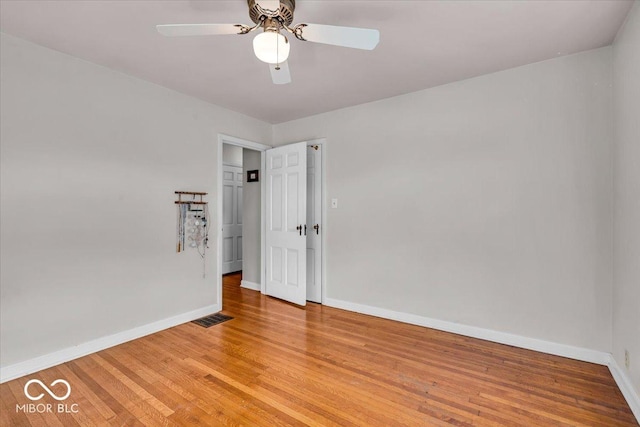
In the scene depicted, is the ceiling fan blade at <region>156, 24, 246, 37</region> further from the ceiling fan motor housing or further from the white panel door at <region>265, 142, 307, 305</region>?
the white panel door at <region>265, 142, 307, 305</region>

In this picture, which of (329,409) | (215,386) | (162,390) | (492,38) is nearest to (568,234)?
(492,38)

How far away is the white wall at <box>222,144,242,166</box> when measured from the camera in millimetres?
5984

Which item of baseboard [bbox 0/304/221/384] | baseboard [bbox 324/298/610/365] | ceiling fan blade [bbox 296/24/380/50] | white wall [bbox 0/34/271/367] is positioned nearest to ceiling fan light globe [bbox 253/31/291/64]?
ceiling fan blade [bbox 296/24/380/50]

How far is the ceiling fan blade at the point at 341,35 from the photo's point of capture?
1658mm

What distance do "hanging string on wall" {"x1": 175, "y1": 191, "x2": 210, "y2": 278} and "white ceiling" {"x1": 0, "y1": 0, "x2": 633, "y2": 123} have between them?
1.22 m

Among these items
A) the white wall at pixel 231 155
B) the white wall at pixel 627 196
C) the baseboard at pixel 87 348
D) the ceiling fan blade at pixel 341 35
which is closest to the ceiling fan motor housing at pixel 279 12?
the ceiling fan blade at pixel 341 35

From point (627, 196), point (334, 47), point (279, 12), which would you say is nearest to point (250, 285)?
point (334, 47)

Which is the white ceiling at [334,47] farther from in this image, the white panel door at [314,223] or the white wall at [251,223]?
the white wall at [251,223]

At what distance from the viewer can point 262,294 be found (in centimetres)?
459

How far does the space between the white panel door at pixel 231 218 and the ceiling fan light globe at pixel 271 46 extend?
14.8 feet

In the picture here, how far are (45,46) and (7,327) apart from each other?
2.19 m

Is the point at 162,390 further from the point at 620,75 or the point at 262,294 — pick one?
the point at 620,75

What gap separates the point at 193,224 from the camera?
11.7ft

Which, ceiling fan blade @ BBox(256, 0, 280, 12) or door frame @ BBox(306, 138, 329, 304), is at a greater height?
ceiling fan blade @ BBox(256, 0, 280, 12)
